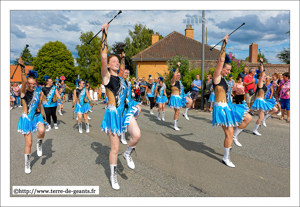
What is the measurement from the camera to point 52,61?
1511 inches

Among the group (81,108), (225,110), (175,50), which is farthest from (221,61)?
(175,50)

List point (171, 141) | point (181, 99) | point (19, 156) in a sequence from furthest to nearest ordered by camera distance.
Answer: point (181, 99) → point (171, 141) → point (19, 156)

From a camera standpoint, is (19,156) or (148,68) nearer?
(19,156)

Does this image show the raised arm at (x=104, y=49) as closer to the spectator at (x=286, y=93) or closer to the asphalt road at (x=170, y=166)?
the asphalt road at (x=170, y=166)

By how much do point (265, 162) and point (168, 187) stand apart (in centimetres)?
257

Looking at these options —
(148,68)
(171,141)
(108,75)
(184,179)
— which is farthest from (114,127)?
(148,68)

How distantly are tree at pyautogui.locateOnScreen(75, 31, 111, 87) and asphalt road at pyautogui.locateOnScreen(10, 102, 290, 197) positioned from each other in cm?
3488

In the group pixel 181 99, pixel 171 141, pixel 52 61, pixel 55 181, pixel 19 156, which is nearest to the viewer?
pixel 55 181

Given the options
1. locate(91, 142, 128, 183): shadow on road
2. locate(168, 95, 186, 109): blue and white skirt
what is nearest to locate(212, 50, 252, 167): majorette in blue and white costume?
locate(91, 142, 128, 183): shadow on road

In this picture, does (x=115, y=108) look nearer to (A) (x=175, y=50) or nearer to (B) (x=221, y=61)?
(B) (x=221, y=61)

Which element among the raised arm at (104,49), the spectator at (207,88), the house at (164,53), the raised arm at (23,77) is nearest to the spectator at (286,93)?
the spectator at (207,88)

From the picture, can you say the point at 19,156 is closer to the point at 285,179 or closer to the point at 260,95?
the point at 285,179

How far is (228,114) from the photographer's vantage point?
4207 millimetres

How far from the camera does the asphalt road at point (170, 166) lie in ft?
10.8
